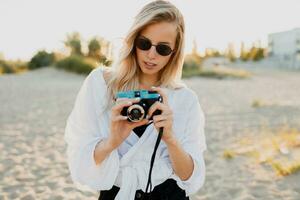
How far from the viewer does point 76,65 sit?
2433cm

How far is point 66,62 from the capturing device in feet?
81.9

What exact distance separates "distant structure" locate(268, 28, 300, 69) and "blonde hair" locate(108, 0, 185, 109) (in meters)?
45.8

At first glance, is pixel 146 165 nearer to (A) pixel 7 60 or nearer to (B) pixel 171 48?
(B) pixel 171 48

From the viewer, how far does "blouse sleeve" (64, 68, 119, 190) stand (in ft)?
6.00

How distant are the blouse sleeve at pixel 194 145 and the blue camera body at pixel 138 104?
409mm

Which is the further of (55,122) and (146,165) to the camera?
(55,122)

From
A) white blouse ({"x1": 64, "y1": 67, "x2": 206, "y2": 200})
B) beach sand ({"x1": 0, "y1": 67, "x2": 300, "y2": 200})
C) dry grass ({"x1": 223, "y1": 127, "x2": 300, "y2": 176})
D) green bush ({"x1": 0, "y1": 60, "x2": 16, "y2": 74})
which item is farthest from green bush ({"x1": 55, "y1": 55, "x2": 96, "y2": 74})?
white blouse ({"x1": 64, "y1": 67, "x2": 206, "y2": 200})

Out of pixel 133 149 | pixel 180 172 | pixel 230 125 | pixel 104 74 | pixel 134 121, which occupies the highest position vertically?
pixel 104 74

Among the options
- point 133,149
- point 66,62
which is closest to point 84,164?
point 133,149

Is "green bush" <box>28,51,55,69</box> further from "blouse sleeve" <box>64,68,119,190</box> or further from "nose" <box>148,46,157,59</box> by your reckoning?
"nose" <box>148,46,157,59</box>

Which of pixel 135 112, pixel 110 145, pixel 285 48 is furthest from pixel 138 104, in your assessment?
pixel 285 48

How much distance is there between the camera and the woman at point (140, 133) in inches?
72.3

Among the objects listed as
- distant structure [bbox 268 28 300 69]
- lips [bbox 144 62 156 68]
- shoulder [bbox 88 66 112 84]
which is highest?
lips [bbox 144 62 156 68]

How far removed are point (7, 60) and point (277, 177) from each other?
91.1 ft
